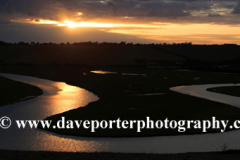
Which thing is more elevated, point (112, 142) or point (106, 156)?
point (106, 156)

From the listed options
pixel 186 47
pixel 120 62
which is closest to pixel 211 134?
pixel 120 62

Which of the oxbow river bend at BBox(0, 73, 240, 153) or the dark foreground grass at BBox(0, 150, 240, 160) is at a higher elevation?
the dark foreground grass at BBox(0, 150, 240, 160)

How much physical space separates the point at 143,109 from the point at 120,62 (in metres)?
96.3

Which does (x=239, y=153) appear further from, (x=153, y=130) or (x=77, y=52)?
(x=77, y=52)

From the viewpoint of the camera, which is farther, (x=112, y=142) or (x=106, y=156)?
(x=112, y=142)

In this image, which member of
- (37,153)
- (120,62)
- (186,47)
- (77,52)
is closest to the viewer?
(37,153)

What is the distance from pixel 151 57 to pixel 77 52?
3817cm

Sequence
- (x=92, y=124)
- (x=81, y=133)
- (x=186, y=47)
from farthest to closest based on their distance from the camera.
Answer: (x=186, y=47) < (x=92, y=124) < (x=81, y=133)

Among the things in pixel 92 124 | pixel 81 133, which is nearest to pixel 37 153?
pixel 81 133

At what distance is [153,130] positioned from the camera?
19.5 metres

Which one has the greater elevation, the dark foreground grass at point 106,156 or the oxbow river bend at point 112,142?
the dark foreground grass at point 106,156

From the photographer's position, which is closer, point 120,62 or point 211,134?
point 211,134

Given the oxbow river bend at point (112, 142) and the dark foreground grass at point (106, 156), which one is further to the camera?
the oxbow river bend at point (112, 142)

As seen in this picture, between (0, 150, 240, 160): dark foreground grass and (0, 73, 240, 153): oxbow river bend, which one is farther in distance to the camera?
(0, 73, 240, 153): oxbow river bend
